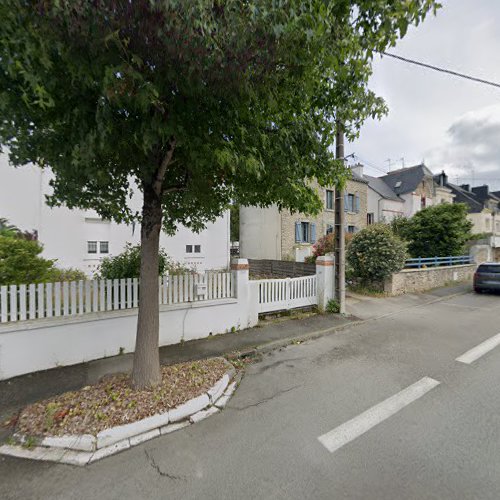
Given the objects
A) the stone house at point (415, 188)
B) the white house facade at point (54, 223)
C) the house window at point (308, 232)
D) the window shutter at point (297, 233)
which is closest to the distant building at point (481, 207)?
the stone house at point (415, 188)

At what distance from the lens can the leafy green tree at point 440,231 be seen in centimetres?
1427

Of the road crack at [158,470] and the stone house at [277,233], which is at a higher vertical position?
the stone house at [277,233]

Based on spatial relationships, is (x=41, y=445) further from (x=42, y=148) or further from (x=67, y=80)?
(x=67, y=80)

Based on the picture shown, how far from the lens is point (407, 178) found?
28047 millimetres

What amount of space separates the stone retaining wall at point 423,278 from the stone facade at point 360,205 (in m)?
8.10

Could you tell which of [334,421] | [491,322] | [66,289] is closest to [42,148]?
[66,289]

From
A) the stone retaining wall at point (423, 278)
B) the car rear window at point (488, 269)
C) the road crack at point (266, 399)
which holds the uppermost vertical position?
the car rear window at point (488, 269)

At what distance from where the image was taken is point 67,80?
2.42m

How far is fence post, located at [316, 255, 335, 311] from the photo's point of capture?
757cm

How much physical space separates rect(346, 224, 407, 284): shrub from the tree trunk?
334 inches

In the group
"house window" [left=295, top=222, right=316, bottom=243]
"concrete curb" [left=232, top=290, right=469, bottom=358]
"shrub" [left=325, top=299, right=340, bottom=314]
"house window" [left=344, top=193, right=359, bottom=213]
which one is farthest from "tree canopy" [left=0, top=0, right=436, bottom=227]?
"house window" [left=344, top=193, right=359, bottom=213]

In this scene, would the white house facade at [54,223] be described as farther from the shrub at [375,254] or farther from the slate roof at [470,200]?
the slate roof at [470,200]

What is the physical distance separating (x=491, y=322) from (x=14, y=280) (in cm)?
1018

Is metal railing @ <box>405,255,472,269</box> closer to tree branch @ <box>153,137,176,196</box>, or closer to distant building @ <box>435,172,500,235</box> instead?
tree branch @ <box>153,137,176,196</box>
